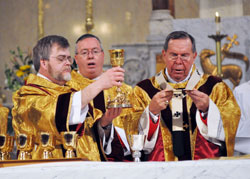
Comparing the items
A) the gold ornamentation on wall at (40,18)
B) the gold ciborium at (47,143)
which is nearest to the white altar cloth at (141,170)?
the gold ciborium at (47,143)

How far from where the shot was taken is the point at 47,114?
413 cm

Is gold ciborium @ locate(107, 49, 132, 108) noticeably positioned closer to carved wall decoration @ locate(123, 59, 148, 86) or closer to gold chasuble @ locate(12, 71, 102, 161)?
gold chasuble @ locate(12, 71, 102, 161)

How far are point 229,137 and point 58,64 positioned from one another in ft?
4.30

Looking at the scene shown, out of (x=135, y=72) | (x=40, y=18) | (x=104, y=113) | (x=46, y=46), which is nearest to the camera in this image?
(x=46, y=46)

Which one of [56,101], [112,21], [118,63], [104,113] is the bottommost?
[104,113]

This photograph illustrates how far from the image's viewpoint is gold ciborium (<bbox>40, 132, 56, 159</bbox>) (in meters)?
3.96

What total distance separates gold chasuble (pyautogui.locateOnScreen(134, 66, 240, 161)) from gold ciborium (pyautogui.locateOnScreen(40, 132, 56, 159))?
0.93 meters

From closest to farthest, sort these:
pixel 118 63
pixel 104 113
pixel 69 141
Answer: pixel 69 141 < pixel 118 63 < pixel 104 113

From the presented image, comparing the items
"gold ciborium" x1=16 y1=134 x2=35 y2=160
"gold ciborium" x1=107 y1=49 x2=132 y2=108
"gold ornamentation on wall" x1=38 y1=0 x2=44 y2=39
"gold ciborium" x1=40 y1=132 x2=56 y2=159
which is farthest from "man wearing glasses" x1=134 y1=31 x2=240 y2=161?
"gold ornamentation on wall" x1=38 y1=0 x2=44 y2=39

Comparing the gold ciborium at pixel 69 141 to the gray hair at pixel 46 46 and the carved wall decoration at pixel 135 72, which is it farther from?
the carved wall decoration at pixel 135 72

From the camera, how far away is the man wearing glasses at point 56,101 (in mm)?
4098

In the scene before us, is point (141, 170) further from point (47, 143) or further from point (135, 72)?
point (135, 72)

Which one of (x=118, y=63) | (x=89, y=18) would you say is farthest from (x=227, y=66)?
(x=118, y=63)

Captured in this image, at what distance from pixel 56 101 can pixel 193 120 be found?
109cm
